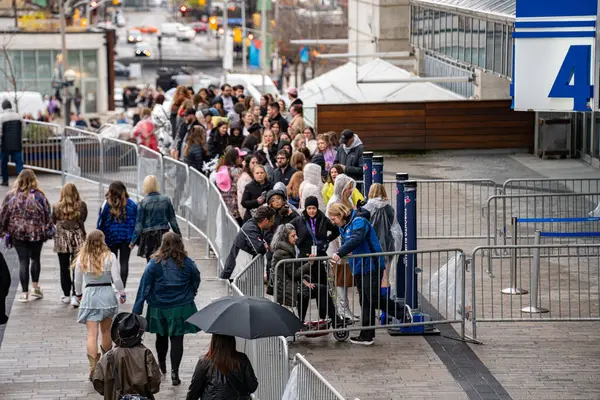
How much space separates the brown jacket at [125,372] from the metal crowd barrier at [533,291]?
189 inches

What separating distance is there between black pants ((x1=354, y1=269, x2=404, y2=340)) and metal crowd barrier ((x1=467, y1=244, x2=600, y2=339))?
97 centimetres

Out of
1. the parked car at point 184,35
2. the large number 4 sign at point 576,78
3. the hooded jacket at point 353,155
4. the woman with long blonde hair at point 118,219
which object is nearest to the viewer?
the large number 4 sign at point 576,78

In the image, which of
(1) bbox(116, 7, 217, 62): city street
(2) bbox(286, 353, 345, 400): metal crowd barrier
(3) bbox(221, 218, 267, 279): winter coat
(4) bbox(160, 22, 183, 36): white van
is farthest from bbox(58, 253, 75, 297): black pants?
(4) bbox(160, 22, 183, 36): white van

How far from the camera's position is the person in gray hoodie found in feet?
60.5

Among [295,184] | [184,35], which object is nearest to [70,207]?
[295,184]

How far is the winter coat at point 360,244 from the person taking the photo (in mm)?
13180

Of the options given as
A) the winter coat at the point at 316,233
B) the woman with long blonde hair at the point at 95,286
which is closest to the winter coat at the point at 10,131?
the winter coat at the point at 316,233

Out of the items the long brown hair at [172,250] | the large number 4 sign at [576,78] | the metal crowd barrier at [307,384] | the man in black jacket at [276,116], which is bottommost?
the metal crowd barrier at [307,384]

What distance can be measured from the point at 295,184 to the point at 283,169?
29.5 inches

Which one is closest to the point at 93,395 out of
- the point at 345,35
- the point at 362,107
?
the point at 362,107

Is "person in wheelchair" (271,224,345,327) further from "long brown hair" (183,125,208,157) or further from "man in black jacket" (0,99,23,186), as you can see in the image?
"man in black jacket" (0,99,23,186)

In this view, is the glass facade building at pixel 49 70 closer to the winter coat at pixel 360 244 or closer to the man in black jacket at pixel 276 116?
the man in black jacket at pixel 276 116

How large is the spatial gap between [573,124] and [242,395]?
69.5 ft

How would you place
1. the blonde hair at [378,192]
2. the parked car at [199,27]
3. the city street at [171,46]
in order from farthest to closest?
the parked car at [199,27] → the city street at [171,46] → the blonde hair at [378,192]
